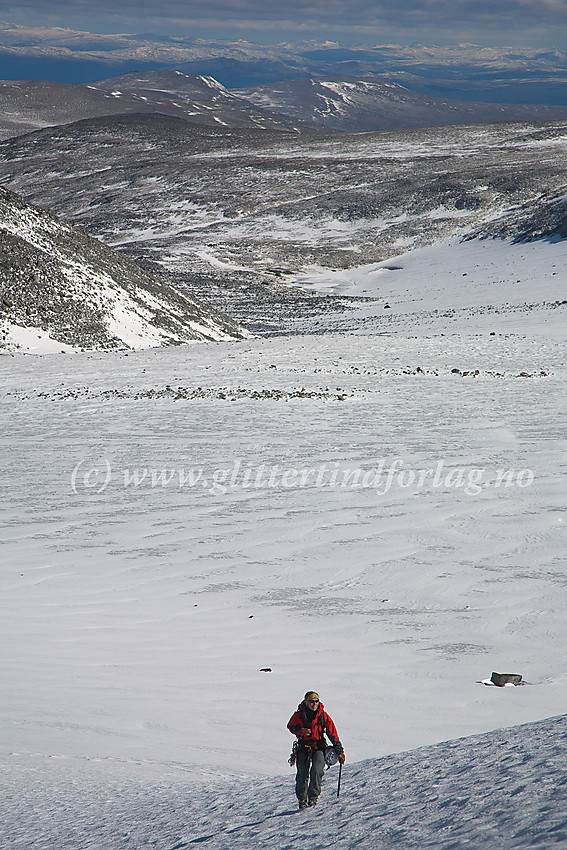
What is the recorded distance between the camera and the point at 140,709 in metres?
6.50

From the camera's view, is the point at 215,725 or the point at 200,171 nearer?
the point at 215,725

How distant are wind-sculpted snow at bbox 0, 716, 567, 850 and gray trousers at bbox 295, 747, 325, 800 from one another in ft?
0.45

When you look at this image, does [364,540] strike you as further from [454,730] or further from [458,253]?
[458,253]

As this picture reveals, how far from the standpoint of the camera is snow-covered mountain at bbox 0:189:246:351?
27.0 m

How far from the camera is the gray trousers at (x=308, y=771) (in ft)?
16.2

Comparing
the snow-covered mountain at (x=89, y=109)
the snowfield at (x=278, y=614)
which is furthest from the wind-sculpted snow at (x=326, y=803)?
the snow-covered mountain at (x=89, y=109)

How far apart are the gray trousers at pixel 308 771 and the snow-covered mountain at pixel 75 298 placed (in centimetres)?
2339

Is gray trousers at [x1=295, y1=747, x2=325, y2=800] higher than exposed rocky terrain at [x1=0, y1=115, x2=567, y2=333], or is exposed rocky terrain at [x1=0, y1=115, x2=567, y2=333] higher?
exposed rocky terrain at [x1=0, y1=115, x2=567, y2=333]

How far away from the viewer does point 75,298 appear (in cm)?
2808

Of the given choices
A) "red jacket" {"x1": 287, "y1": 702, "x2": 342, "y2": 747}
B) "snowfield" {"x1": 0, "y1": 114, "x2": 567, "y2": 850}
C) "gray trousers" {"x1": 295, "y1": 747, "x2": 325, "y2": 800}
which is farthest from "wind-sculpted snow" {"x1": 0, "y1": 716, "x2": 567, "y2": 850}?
"red jacket" {"x1": 287, "y1": 702, "x2": 342, "y2": 747}

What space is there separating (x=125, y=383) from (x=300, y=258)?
1333 inches

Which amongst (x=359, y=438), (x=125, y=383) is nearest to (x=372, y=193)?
(x=125, y=383)

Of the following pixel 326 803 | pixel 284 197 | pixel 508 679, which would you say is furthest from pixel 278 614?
pixel 284 197

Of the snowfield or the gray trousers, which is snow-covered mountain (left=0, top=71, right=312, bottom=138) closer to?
the snowfield
